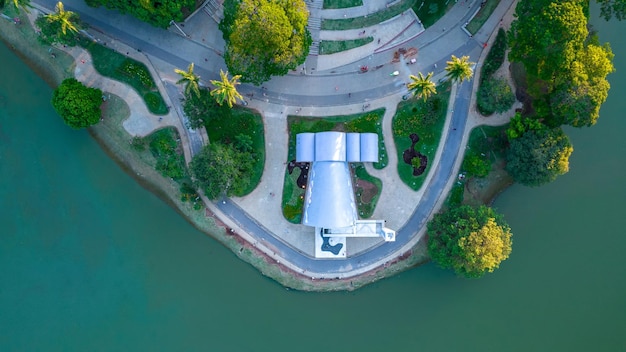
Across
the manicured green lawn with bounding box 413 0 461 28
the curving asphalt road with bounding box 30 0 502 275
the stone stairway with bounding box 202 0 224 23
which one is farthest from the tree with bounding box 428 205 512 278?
the stone stairway with bounding box 202 0 224 23

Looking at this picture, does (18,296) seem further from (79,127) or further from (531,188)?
(531,188)

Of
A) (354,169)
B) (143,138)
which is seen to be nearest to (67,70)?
(143,138)

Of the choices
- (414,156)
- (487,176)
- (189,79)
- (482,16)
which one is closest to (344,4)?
(482,16)

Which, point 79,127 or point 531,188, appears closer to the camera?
point 79,127

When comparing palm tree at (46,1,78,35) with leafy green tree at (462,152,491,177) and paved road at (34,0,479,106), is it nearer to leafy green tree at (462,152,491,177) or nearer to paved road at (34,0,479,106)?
paved road at (34,0,479,106)

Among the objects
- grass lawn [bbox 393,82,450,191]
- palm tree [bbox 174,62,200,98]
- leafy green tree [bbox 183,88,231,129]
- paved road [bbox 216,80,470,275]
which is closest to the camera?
palm tree [bbox 174,62,200,98]

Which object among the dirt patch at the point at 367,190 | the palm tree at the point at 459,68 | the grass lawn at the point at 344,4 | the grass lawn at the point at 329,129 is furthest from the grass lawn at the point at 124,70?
the palm tree at the point at 459,68
